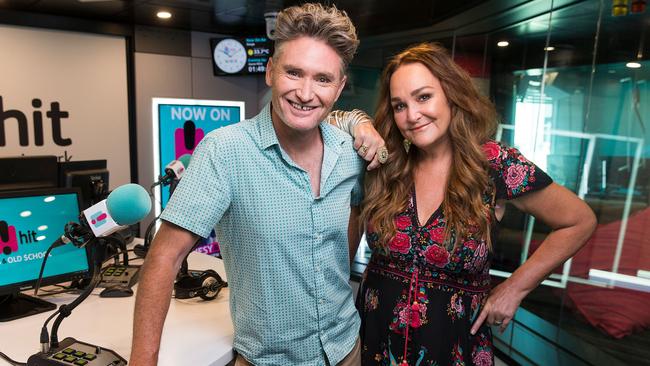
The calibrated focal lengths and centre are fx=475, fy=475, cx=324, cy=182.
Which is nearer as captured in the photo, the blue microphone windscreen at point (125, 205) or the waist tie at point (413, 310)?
the blue microphone windscreen at point (125, 205)

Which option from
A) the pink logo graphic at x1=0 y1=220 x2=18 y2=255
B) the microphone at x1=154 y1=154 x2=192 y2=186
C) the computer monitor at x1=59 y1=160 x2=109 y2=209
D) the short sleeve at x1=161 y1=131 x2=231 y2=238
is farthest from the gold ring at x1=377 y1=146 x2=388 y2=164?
the computer monitor at x1=59 y1=160 x2=109 y2=209

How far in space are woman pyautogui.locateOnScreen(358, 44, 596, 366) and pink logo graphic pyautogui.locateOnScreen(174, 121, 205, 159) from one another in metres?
4.40

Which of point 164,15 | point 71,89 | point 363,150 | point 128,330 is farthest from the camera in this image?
point 71,89

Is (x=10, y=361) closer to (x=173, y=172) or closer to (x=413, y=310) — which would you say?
(x=173, y=172)

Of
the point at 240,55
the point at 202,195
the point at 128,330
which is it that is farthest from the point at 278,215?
the point at 240,55

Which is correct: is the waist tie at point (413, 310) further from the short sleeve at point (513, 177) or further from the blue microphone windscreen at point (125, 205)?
the blue microphone windscreen at point (125, 205)

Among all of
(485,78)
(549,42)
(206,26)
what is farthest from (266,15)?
(549,42)

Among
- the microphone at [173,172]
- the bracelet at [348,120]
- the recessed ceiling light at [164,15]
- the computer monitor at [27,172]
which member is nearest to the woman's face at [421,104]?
the bracelet at [348,120]

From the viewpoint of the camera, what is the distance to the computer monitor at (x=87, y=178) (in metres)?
2.41

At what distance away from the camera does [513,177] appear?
1.58m

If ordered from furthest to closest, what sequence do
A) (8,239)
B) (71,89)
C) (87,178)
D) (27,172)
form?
(71,89) → (87,178) → (27,172) → (8,239)

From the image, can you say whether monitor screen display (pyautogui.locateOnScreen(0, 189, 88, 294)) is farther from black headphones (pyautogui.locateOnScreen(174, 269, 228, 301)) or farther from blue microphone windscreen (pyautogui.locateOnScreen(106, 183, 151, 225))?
blue microphone windscreen (pyautogui.locateOnScreen(106, 183, 151, 225))

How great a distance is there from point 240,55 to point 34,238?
431 centimetres

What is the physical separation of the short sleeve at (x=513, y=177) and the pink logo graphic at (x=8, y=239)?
176cm
